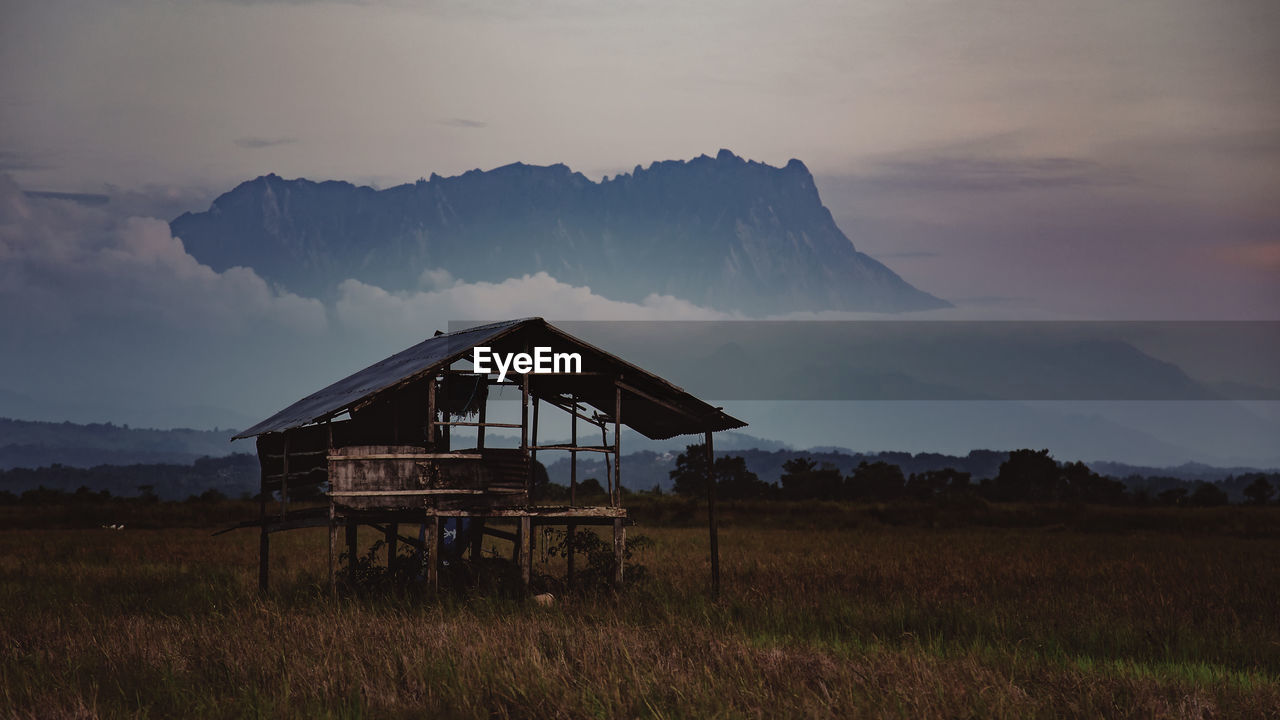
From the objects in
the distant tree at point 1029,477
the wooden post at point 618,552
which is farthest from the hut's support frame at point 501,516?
the distant tree at point 1029,477

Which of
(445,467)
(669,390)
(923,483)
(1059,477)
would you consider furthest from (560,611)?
(1059,477)

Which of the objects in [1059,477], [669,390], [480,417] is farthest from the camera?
[1059,477]

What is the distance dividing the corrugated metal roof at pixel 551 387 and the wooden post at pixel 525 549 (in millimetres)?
2579

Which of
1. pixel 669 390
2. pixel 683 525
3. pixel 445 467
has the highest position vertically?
pixel 669 390

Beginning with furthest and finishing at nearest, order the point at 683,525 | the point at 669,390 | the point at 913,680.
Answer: the point at 683,525
the point at 669,390
the point at 913,680

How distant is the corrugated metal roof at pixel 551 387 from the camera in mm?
16672

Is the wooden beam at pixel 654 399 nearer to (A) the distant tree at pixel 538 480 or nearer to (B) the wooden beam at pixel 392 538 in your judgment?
(A) the distant tree at pixel 538 480

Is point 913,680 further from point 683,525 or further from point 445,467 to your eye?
point 683,525

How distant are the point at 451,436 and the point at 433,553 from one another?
10.7 feet

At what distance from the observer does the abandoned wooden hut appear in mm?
16438

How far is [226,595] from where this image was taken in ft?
58.4

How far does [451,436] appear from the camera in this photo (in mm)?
19281

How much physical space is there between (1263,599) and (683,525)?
2544cm

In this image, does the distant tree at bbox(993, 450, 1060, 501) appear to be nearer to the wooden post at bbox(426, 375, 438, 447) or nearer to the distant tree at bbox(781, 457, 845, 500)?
the distant tree at bbox(781, 457, 845, 500)
